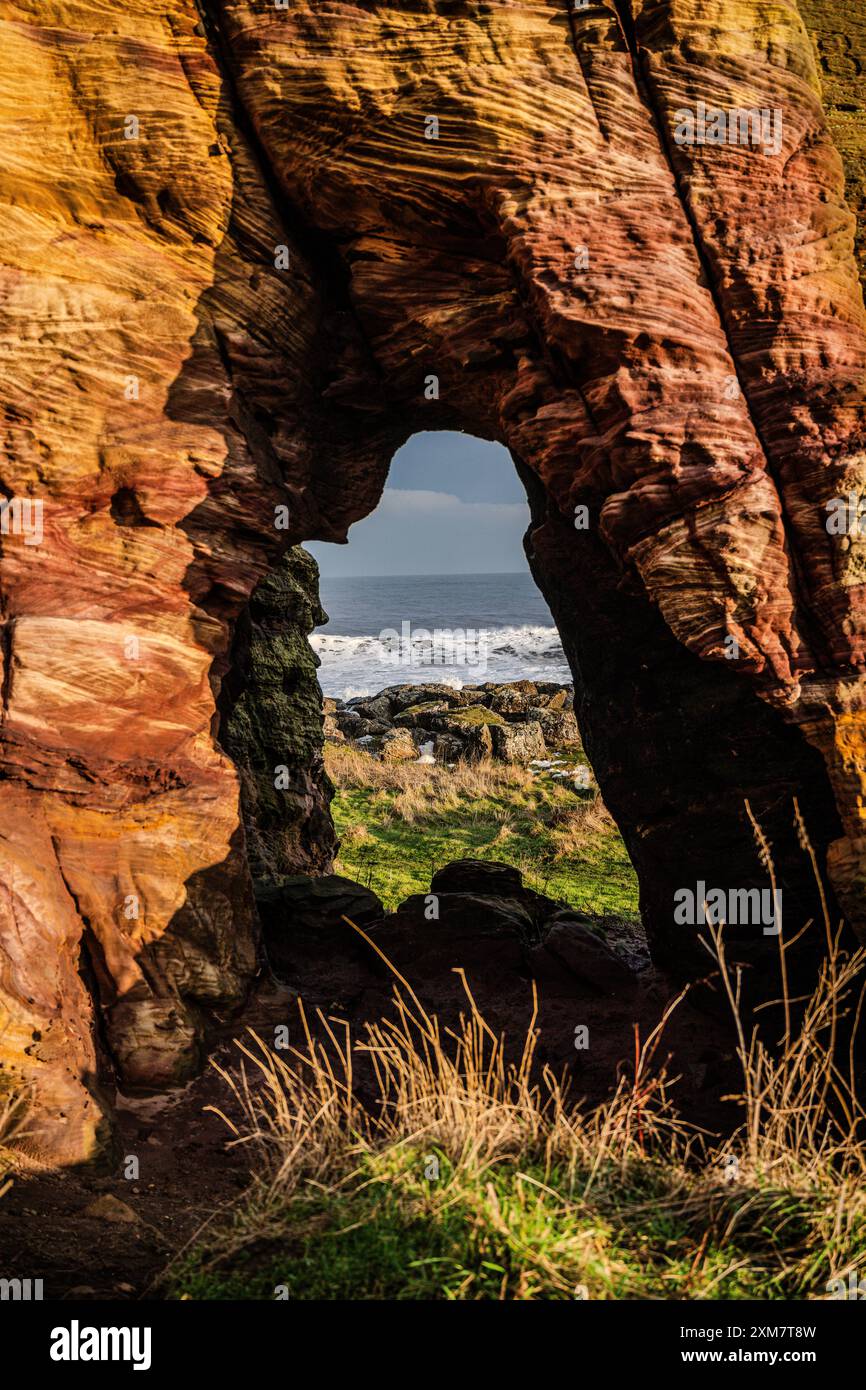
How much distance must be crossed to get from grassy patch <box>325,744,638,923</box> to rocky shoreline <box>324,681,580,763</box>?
1.22m

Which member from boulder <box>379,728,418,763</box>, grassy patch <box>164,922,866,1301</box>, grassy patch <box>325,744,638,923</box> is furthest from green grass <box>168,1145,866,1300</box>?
boulder <box>379,728,418,763</box>

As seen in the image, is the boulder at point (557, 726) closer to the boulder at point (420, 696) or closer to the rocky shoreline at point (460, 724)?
the rocky shoreline at point (460, 724)

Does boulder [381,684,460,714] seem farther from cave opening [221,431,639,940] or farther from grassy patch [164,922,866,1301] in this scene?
grassy patch [164,922,866,1301]

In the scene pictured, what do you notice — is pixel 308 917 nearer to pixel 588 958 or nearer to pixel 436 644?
pixel 588 958

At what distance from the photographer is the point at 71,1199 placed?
174 inches

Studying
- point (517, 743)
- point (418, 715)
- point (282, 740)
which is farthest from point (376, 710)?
point (282, 740)

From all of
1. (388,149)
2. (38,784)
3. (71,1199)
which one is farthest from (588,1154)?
(388,149)

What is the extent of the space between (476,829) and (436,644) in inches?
2250

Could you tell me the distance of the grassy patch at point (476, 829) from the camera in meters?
13.4

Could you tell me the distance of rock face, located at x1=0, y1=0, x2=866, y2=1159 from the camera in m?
5.70

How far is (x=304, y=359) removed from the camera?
7344 millimetres

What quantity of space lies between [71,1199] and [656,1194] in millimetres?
2920

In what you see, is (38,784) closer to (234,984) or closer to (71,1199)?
(234,984)

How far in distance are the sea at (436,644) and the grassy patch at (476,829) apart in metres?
6.97
